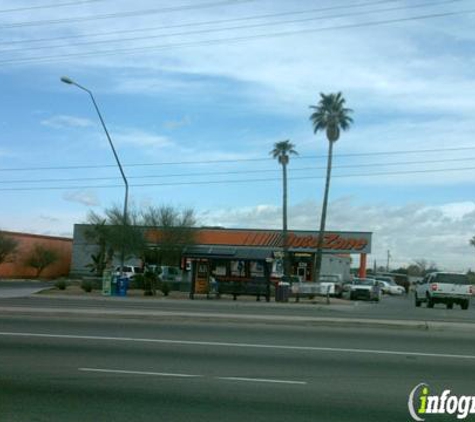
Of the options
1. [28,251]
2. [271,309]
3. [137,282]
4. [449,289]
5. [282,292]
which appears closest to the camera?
[271,309]

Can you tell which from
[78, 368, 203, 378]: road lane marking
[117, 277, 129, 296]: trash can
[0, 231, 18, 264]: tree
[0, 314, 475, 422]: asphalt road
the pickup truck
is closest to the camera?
[0, 314, 475, 422]: asphalt road

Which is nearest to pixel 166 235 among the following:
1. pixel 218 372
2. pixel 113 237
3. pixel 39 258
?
pixel 113 237

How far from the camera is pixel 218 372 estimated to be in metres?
11.2

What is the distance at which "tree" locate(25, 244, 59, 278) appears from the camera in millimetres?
73000

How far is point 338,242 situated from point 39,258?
99.8 ft

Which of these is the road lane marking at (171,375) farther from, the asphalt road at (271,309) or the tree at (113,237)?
the tree at (113,237)

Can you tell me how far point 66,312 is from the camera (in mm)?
20547

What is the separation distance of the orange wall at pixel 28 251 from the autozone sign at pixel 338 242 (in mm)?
26333

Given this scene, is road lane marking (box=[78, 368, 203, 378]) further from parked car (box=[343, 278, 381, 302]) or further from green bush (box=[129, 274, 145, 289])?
parked car (box=[343, 278, 381, 302])

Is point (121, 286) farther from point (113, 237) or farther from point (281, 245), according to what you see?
point (281, 245)

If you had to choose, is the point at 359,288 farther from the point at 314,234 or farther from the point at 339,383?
the point at 339,383

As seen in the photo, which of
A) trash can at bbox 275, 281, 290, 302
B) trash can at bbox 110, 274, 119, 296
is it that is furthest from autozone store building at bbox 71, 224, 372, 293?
trash can at bbox 275, 281, 290, 302

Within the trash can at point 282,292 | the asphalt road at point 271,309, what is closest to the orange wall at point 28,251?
the asphalt road at point 271,309

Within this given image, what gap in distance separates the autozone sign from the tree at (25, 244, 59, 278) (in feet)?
82.1
